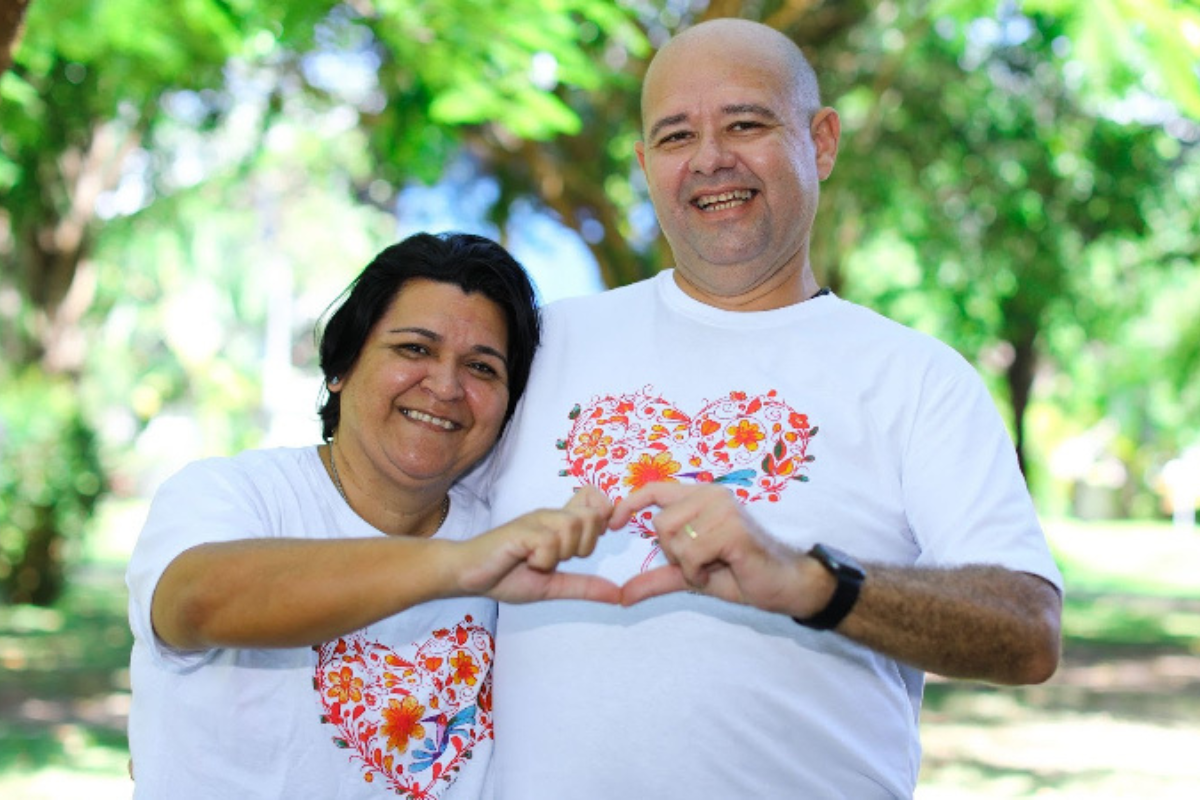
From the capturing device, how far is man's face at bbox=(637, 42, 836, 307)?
10.7ft

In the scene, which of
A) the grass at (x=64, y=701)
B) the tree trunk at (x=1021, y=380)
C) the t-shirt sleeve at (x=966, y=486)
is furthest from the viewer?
the tree trunk at (x=1021, y=380)

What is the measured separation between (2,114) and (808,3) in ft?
17.5

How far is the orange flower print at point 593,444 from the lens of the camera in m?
3.07

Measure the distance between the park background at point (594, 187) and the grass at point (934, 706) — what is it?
5 centimetres

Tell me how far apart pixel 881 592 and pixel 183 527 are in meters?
1.22

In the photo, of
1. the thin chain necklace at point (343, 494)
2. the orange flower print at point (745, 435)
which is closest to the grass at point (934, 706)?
the thin chain necklace at point (343, 494)

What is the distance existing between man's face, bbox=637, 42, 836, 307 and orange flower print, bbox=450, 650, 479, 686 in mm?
986

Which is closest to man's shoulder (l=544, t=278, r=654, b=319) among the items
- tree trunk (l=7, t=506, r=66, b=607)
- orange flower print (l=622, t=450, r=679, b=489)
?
orange flower print (l=622, t=450, r=679, b=489)

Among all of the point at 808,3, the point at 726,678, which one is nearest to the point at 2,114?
the point at 808,3

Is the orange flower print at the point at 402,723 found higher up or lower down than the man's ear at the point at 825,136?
lower down

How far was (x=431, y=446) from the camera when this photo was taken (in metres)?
2.98

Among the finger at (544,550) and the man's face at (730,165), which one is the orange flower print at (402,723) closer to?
the finger at (544,550)

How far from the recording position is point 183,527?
8.63 feet

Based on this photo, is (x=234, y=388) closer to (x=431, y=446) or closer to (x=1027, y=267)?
(x=1027, y=267)
